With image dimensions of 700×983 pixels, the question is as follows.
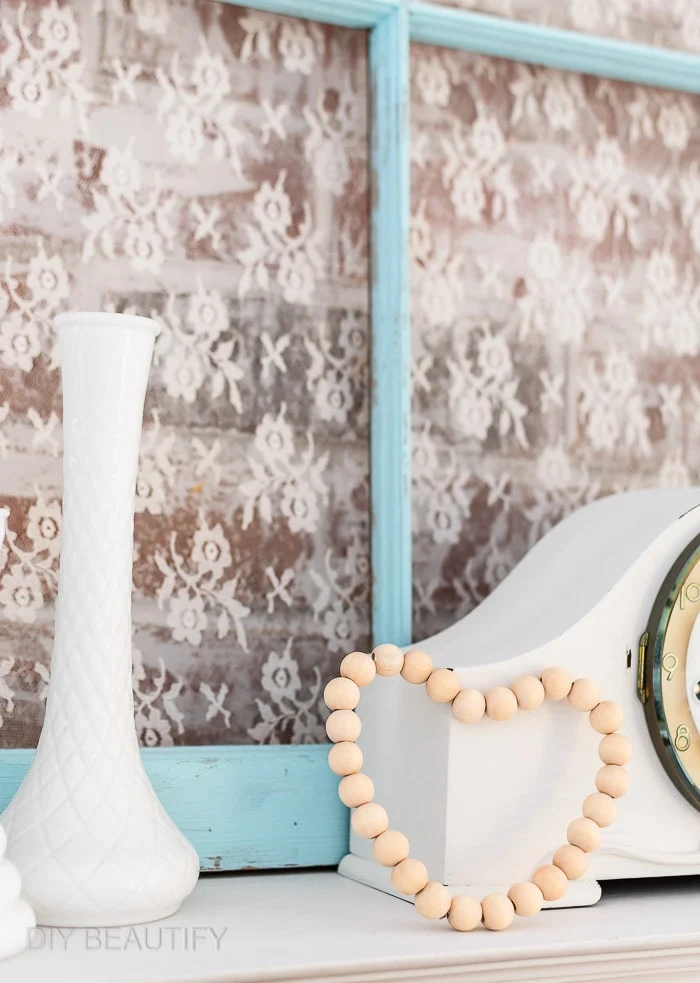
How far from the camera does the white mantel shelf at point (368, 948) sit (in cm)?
81

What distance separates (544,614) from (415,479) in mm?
273

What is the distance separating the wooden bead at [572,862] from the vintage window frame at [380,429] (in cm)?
29

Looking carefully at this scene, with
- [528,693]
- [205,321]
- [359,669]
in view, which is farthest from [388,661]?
[205,321]

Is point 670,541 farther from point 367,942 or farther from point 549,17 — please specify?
point 549,17

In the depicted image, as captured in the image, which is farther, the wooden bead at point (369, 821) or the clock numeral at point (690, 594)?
the clock numeral at point (690, 594)

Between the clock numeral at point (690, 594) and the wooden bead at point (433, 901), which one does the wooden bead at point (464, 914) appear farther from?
the clock numeral at point (690, 594)

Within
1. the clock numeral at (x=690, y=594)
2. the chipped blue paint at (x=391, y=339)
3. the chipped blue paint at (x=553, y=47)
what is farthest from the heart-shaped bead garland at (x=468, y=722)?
the chipped blue paint at (x=553, y=47)

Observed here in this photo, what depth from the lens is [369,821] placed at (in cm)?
96

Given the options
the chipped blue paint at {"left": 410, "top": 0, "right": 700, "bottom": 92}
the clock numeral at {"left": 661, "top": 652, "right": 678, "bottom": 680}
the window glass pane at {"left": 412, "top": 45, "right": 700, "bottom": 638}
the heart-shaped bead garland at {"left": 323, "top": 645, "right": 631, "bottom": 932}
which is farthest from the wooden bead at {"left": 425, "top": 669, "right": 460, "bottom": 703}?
the chipped blue paint at {"left": 410, "top": 0, "right": 700, "bottom": 92}

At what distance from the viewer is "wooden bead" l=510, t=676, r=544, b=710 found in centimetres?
102

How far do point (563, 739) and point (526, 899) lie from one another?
0.16 m

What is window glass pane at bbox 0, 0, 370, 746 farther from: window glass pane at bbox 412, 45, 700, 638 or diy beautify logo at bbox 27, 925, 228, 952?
diy beautify logo at bbox 27, 925, 228, 952

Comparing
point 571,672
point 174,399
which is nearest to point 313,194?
point 174,399

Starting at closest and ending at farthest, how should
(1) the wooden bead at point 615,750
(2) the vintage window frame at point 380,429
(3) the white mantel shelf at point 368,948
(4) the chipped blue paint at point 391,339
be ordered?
1. (3) the white mantel shelf at point 368,948
2. (1) the wooden bead at point 615,750
3. (2) the vintage window frame at point 380,429
4. (4) the chipped blue paint at point 391,339
